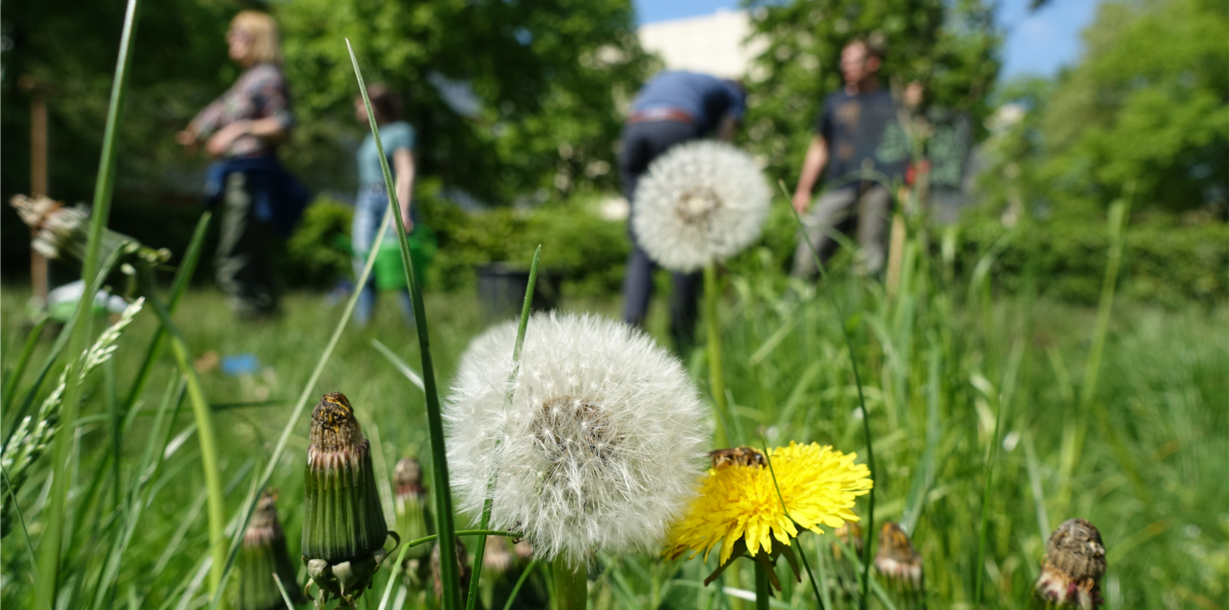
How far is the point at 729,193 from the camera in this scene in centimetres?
149

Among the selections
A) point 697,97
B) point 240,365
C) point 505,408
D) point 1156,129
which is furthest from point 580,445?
point 1156,129

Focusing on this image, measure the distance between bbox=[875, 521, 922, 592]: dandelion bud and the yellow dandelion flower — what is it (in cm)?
23

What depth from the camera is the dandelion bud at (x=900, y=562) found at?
734 mm

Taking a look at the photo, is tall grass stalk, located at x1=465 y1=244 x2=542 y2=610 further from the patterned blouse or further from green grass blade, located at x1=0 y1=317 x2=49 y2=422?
the patterned blouse

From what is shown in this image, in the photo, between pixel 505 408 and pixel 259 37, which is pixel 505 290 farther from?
pixel 505 408

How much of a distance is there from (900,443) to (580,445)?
1148 millimetres

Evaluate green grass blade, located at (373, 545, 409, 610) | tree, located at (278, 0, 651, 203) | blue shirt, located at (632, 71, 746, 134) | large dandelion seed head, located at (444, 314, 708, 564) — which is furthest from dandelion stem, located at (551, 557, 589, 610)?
tree, located at (278, 0, 651, 203)

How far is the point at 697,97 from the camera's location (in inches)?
154

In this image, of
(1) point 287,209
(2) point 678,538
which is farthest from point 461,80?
(2) point 678,538

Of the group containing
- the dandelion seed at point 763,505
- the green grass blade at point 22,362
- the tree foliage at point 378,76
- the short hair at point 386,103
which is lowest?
the dandelion seed at point 763,505

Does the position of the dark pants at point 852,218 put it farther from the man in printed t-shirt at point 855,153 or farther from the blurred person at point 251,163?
the blurred person at point 251,163

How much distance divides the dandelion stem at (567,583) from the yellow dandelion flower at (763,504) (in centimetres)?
8

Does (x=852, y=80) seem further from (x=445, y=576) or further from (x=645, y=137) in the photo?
(x=445, y=576)

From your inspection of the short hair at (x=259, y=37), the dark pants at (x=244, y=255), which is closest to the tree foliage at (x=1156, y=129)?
the short hair at (x=259, y=37)
